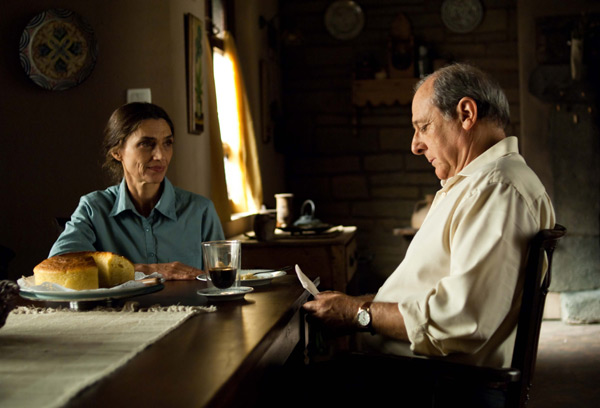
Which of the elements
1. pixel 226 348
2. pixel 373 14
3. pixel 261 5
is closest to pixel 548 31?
pixel 373 14

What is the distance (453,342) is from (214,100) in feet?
8.23

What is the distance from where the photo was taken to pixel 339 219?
579cm

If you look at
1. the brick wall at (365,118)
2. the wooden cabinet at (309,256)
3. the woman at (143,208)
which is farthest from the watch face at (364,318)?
the brick wall at (365,118)

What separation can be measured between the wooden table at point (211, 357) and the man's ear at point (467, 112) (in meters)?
0.59

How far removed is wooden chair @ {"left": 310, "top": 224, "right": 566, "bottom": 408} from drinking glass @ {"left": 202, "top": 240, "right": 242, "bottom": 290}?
0.40 m

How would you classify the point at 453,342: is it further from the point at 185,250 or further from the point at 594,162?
the point at 594,162

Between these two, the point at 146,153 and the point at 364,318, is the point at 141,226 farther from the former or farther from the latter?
the point at 364,318

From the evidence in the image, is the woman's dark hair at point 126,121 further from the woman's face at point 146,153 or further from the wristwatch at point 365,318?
the wristwatch at point 365,318

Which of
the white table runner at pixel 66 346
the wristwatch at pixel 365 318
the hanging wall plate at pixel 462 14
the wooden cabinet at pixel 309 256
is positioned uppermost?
the hanging wall plate at pixel 462 14

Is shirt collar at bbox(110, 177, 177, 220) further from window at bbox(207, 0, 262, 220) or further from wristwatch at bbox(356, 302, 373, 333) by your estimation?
window at bbox(207, 0, 262, 220)

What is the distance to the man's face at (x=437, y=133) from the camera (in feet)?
5.62

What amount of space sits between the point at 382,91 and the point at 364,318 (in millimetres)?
4245

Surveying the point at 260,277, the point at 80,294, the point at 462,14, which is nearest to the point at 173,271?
the point at 260,277

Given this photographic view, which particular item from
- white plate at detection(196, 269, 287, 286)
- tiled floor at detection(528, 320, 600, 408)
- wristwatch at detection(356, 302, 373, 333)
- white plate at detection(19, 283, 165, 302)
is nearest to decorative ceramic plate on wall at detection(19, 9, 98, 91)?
white plate at detection(196, 269, 287, 286)
